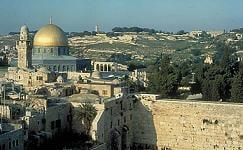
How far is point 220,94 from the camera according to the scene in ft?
102

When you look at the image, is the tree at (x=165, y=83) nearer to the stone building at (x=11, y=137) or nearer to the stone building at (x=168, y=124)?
the stone building at (x=168, y=124)

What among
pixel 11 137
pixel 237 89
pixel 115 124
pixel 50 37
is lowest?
pixel 115 124

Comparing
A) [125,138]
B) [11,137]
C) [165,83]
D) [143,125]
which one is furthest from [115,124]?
[11,137]

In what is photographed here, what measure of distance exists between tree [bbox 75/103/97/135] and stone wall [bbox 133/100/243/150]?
166 inches

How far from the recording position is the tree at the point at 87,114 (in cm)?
2358

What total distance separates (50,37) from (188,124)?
17.5 metres

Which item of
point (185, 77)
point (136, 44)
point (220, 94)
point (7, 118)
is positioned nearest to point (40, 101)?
point (7, 118)

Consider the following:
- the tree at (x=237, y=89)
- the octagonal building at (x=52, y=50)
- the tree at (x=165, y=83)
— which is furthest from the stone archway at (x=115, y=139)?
the octagonal building at (x=52, y=50)

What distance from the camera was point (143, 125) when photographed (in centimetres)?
2734

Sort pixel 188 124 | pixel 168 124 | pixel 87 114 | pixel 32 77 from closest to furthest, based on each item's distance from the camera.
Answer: pixel 87 114, pixel 188 124, pixel 168 124, pixel 32 77

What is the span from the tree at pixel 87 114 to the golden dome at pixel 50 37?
57.7 ft

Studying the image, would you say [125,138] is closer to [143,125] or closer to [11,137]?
[143,125]

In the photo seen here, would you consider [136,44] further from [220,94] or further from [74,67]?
[220,94]

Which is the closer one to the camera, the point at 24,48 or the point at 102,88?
the point at 102,88
